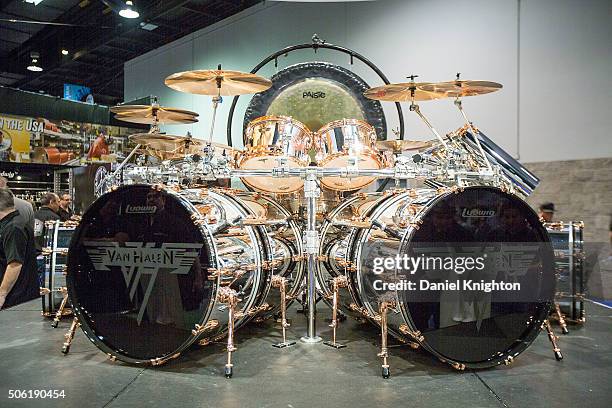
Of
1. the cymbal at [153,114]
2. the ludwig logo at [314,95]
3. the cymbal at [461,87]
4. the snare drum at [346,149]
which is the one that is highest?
the ludwig logo at [314,95]

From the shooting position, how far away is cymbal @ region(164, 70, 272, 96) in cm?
379

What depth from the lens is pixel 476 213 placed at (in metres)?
3.00

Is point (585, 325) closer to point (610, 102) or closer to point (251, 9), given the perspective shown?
point (610, 102)

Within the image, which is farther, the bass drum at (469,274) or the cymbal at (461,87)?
the cymbal at (461,87)

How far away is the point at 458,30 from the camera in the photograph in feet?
19.4

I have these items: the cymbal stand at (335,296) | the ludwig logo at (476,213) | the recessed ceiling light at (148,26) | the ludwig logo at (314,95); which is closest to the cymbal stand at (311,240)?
the cymbal stand at (335,296)

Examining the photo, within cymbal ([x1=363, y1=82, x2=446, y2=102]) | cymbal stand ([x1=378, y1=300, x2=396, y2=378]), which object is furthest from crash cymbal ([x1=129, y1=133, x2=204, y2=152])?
cymbal stand ([x1=378, y1=300, x2=396, y2=378])

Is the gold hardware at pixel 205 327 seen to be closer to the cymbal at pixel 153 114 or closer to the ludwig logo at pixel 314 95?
the cymbal at pixel 153 114

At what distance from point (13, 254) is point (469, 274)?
378 cm

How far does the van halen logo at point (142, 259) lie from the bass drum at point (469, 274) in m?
1.31

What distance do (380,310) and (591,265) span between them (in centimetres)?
268

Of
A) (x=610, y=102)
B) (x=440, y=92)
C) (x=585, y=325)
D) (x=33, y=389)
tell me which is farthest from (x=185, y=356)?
(x=610, y=102)

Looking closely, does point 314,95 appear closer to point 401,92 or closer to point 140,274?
point 401,92

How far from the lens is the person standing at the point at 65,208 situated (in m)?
6.23
